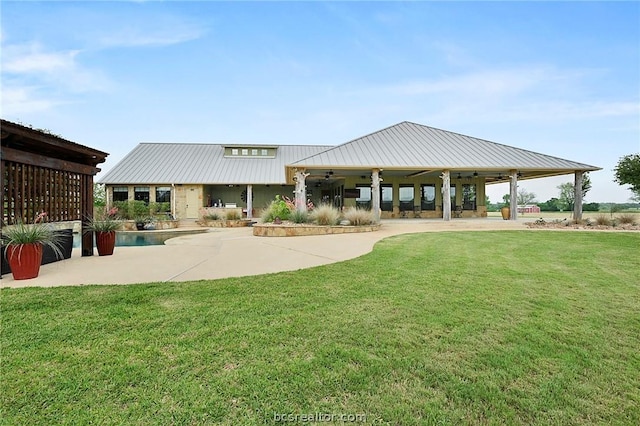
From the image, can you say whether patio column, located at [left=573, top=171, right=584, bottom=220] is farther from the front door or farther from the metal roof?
the front door

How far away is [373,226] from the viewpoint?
41.5 ft

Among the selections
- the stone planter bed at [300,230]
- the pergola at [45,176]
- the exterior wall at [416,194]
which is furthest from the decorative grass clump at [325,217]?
the exterior wall at [416,194]

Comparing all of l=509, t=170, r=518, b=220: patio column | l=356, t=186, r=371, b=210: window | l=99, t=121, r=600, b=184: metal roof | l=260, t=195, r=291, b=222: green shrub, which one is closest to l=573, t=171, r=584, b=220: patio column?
l=99, t=121, r=600, b=184: metal roof

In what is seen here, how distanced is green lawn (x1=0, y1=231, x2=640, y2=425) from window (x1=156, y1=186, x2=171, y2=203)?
65.7 ft

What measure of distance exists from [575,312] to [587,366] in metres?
1.31

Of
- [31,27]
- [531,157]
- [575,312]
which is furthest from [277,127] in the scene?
[575,312]

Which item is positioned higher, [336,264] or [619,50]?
[619,50]

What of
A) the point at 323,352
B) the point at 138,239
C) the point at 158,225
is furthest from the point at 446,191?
the point at 158,225

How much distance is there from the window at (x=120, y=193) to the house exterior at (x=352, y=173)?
0.07 metres

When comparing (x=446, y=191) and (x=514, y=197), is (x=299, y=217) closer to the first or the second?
(x=446, y=191)

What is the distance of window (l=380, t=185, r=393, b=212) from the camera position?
2056 cm

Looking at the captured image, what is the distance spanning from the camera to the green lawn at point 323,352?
1.94 metres

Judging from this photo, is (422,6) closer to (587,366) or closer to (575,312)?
(575,312)

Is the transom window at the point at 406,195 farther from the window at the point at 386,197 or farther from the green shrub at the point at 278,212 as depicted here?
the green shrub at the point at 278,212
